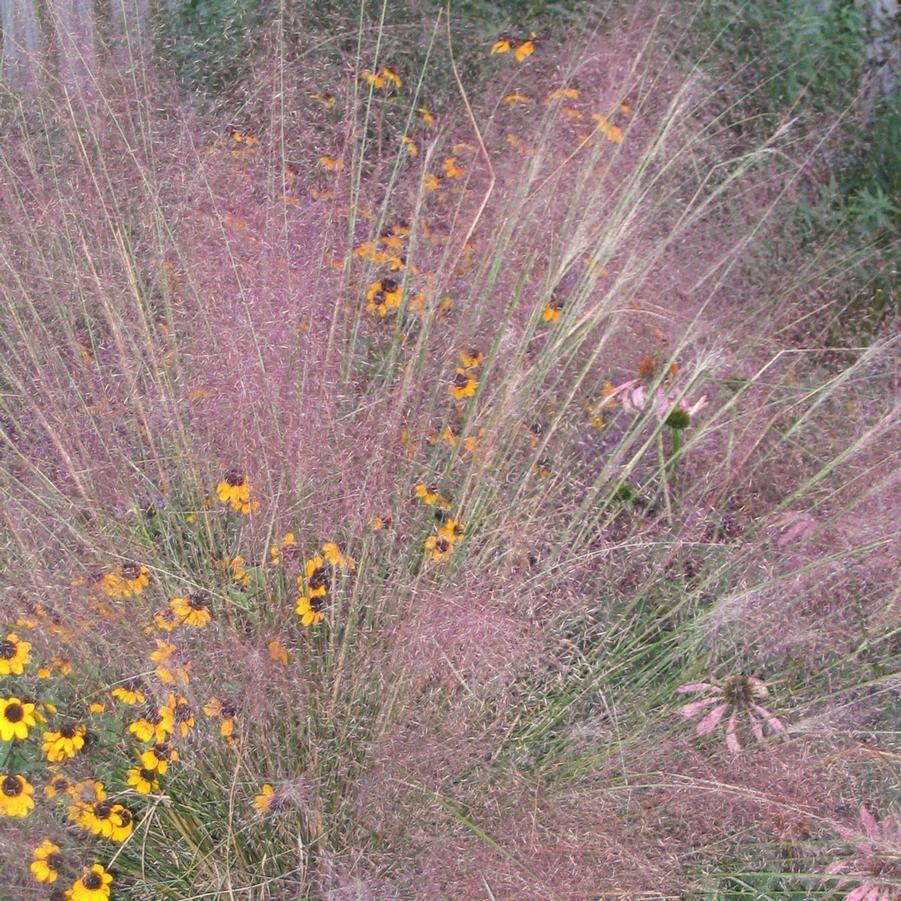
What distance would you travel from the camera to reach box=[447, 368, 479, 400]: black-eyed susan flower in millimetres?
1851

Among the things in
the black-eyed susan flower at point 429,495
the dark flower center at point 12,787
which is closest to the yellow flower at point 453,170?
the black-eyed susan flower at point 429,495

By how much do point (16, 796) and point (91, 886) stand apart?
15 cm

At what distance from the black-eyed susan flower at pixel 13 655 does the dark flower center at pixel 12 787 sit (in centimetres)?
13

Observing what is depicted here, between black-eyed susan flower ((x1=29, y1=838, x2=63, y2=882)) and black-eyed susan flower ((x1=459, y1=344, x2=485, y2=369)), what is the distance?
975 mm

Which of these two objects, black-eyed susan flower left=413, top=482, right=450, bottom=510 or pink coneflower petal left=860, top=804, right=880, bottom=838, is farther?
black-eyed susan flower left=413, top=482, right=450, bottom=510

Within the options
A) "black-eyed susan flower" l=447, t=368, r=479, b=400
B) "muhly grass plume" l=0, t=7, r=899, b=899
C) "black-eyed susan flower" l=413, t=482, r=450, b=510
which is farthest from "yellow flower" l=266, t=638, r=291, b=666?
"black-eyed susan flower" l=447, t=368, r=479, b=400

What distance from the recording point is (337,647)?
1.67 m

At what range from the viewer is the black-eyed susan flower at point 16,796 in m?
1.35

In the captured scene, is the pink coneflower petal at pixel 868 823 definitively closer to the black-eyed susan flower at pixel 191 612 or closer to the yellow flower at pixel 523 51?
the black-eyed susan flower at pixel 191 612

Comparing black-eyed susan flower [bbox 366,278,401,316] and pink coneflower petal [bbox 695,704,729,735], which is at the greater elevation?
black-eyed susan flower [bbox 366,278,401,316]

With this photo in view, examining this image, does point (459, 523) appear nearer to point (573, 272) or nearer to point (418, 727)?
point (418, 727)

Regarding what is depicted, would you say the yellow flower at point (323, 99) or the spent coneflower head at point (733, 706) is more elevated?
the yellow flower at point (323, 99)

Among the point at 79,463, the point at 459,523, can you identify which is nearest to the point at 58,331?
the point at 79,463

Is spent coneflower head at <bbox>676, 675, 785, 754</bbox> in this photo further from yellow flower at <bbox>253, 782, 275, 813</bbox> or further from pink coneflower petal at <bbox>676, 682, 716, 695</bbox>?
yellow flower at <bbox>253, 782, 275, 813</bbox>
